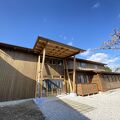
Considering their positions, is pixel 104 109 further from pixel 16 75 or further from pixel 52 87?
pixel 16 75

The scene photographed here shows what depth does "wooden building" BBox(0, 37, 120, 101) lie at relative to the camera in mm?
9852

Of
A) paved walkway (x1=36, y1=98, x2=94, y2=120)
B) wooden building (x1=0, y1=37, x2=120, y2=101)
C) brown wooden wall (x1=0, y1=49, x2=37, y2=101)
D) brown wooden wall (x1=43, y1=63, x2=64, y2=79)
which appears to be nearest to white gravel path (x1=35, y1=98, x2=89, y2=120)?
paved walkway (x1=36, y1=98, x2=94, y2=120)

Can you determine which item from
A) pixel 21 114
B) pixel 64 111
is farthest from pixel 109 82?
pixel 21 114

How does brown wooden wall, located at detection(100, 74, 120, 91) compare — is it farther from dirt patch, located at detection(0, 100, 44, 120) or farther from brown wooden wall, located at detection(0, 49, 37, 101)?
dirt patch, located at detection(0, 100, 44, 120)

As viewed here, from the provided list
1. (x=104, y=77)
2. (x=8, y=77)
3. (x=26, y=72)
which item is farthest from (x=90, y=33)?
(x=8, y=77)

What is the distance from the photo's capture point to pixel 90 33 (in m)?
15.0

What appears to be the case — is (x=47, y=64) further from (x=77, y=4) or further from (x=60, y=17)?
(x=77, y=4)

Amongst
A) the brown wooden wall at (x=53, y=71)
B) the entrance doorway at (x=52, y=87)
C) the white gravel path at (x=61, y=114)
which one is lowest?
the white gravel path at (x=61, y=114)

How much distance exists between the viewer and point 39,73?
37.9 ft

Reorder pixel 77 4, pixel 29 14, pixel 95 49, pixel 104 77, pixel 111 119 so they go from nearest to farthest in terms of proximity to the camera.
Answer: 1. pixel 111 119
2. pixel 95 49
3. pixel 29 14
4. pixel 77 4
5. pixel 104 77

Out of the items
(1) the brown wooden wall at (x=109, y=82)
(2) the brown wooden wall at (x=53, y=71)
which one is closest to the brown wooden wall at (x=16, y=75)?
(2) the brown wooden wall at (x=53, y=71)

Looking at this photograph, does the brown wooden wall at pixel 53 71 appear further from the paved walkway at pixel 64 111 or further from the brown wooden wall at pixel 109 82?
the brown wooden wall at pixel 109 82

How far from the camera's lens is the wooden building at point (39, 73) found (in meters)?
9.85

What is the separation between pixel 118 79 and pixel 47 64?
628 inches
